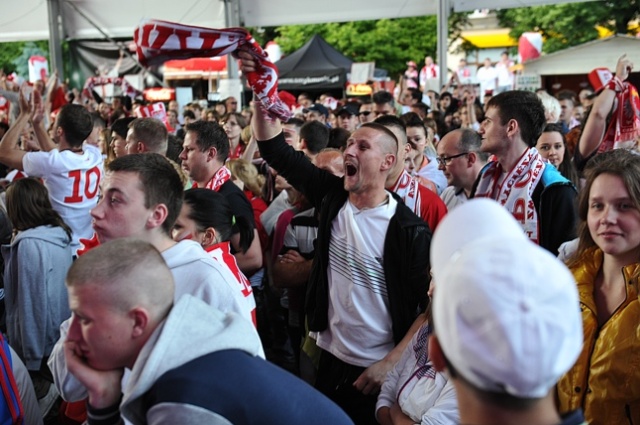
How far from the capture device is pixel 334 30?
3634cm

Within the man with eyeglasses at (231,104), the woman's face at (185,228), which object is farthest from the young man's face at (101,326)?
the man with eyeglasses at (231,104)

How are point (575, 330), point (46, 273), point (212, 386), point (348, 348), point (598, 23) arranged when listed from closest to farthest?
point (575, 330) < point (212, 386) < point (348, 348) < point (46, 273) < point (598, 23)

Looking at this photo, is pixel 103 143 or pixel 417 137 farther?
pixel 103 143

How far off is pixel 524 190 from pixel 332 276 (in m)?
1.30

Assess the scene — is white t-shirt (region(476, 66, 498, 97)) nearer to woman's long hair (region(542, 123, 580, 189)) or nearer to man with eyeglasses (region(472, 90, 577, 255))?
woman's long hair (region(542, 123, 580, 189))

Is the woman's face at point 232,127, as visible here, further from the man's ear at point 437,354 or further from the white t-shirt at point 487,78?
the white t-shirt at point 487,78

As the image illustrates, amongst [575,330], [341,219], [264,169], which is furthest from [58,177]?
[575,330]

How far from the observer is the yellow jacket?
2566 millimetres

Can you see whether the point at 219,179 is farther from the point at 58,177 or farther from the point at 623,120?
the point at 623,120

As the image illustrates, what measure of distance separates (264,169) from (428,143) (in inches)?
68.2

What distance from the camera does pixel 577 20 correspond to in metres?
33.2

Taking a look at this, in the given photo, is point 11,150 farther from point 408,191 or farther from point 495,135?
point 495,135

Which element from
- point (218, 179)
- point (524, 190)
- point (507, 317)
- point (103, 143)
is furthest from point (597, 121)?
point (103, 143)

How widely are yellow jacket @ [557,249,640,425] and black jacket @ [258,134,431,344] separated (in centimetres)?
101
